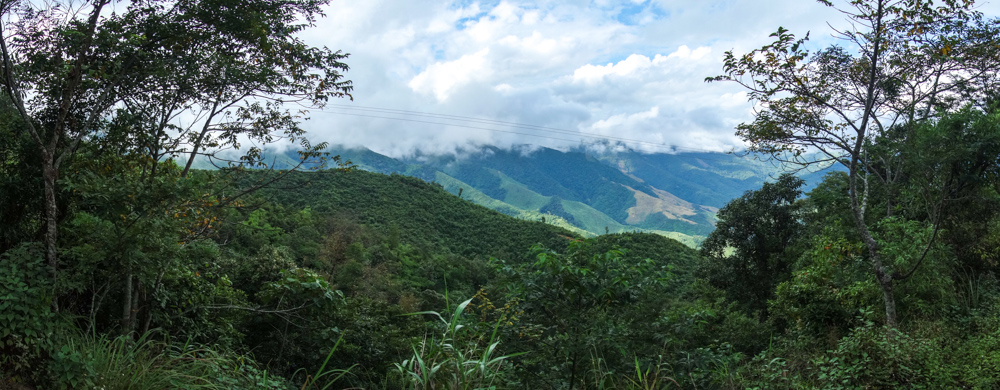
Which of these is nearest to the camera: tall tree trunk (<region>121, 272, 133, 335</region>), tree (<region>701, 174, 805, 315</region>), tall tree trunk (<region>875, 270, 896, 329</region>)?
tall tree trunk (<region>121, 272, 133, 335</region>)

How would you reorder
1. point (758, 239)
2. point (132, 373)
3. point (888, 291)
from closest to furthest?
point (132, 373) < point (888, 291) < point (758, 239)

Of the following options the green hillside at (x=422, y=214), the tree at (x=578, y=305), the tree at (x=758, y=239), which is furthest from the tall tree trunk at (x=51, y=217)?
the green hillside at (x=422, y=214)

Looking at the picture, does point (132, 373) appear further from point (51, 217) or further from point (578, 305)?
point (578, 305)

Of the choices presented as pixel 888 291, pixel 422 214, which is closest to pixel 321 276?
pixel 888 291

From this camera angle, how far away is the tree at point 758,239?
1742cm

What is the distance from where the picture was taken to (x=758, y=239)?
17625mm

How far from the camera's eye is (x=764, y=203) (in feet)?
57.8

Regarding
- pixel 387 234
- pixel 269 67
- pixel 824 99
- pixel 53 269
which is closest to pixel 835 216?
pixel 824 99

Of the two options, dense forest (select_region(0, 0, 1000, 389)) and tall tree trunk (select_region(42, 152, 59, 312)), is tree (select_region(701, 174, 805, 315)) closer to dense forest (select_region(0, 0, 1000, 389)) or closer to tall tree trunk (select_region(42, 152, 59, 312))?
dense forest (select_region(0, 0, 1000, 389))

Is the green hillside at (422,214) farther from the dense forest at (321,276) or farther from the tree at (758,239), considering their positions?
the dense forest at (321,276)

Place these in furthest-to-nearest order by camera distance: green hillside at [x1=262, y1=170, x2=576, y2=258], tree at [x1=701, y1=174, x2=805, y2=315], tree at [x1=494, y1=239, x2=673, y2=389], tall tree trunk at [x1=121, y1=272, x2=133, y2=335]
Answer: green hillside at [x1=262, y1=170, x2=576, y2=258] < tree at [x1=701, y1=174, x2=805, y2=315] < tall tree trunk at [x1=121, y1=272, x2=133, y2=335] < tree at [x1=494, y1=239, x2=673, y2=389]

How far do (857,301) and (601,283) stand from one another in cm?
586

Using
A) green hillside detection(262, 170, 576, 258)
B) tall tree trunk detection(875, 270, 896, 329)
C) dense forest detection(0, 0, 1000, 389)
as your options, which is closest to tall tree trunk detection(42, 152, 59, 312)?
dense forest detection(0, 0, 1000, 389)

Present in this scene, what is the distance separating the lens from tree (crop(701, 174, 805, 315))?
17422 mm
